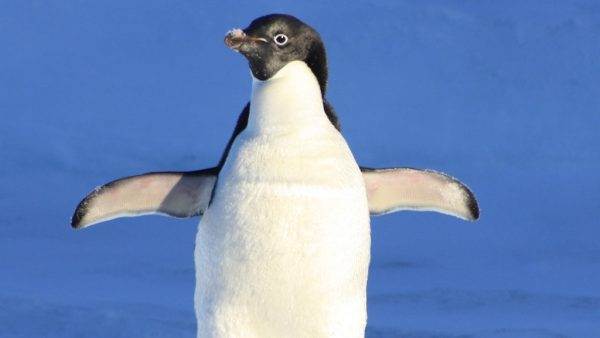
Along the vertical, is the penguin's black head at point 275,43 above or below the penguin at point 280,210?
above

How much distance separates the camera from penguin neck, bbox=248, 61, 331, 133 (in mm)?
6414

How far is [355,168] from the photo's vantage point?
6.52 metres

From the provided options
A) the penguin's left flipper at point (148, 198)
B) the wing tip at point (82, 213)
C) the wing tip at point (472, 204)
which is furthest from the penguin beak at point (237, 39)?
the wing tip at point (472, 204)

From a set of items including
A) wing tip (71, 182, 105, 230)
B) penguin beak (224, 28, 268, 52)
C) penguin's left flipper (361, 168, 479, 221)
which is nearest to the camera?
penguin beak (224, 28, 268, 52)

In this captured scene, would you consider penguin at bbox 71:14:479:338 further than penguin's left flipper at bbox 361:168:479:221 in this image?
No

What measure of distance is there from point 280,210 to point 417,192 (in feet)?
2.35

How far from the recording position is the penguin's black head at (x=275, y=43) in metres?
6.39

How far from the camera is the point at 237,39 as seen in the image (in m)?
6.32

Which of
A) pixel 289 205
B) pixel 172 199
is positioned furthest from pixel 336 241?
pixel 172 199

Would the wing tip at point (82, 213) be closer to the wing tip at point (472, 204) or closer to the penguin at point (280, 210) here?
the penguin at point (280, 210)

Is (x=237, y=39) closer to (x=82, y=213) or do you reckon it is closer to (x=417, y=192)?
(x=82, y=213)

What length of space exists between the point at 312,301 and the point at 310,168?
440 millimetres

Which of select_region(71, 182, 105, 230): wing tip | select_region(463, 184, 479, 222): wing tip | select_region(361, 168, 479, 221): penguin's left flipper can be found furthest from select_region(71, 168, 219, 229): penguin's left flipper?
select_region(463, 184, 479, 222): wing tip

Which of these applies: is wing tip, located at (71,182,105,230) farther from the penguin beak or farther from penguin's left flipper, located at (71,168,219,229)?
the penguin beak
